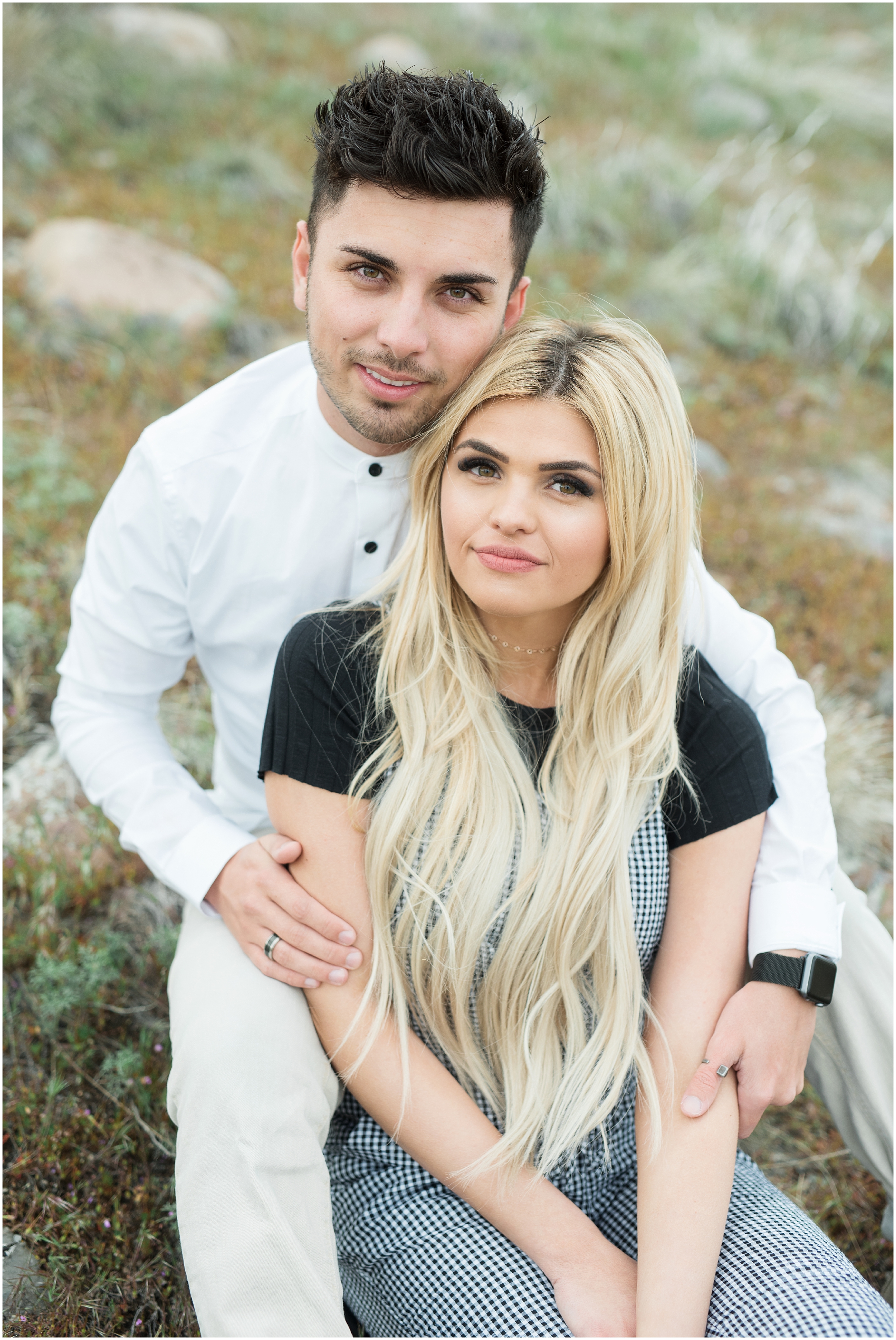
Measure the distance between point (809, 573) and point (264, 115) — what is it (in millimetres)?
6674

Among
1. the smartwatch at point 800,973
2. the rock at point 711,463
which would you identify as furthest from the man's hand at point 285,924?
the rock at point 711,463

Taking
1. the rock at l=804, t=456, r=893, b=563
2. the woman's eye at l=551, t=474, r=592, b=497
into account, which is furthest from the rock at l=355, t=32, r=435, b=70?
the woman's eye at l=551, t=474, r=592, b=497

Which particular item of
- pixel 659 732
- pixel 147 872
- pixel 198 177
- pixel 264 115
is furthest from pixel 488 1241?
pixel 264 115

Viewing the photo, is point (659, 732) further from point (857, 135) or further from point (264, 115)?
point (857, 135)

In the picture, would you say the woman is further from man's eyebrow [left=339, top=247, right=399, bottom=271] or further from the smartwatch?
man's eyebrow [left=339, top=247, right=399, bottom=271]

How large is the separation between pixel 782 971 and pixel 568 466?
3.94ft

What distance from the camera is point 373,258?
7.78ft

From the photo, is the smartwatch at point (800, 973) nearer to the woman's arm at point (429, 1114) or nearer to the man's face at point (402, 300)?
the woman's arm at point (429, 1114)

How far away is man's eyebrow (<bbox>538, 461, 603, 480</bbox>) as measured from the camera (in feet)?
6.96

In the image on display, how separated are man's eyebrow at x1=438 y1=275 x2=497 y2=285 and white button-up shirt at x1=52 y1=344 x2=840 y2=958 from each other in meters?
0.43

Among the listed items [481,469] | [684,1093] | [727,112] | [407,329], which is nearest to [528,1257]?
[684,1093]

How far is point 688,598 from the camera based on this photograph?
102 inches

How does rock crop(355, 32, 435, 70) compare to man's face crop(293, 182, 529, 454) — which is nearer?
man's face crop(293, 182, 529, 454)

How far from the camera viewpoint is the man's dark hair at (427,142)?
7.52 ft
